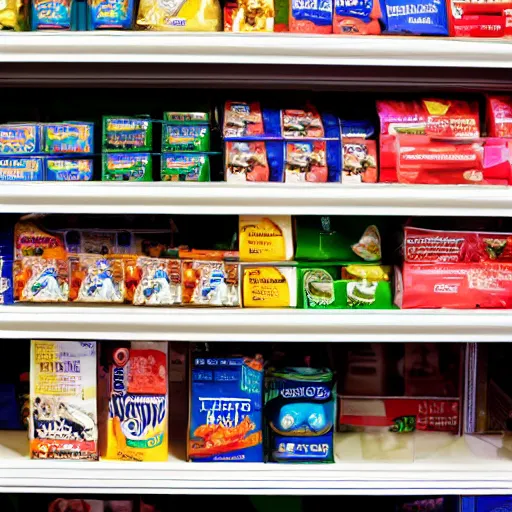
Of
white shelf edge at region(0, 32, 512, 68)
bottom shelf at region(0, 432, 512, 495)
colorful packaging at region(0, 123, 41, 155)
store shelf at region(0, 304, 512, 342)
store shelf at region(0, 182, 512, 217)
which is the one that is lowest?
bottom shelf at region(0, 432, 512, 495)

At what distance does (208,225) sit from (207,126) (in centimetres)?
40

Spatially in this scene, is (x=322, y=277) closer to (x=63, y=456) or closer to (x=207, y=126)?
(x=207, y=126)

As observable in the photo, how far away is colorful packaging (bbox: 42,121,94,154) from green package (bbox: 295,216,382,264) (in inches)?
23.0

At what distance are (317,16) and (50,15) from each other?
0.67 m

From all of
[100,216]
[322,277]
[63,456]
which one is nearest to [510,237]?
[322,277]

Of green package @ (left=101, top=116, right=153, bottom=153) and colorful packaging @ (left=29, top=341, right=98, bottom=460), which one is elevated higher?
green package @ (left=101, top=116, right=153, bottom=153)

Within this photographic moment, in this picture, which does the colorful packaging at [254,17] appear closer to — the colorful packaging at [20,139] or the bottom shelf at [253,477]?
the colorful packaging at [20,139]

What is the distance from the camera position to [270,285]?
1.72m

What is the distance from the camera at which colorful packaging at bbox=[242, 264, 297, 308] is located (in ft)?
5.64

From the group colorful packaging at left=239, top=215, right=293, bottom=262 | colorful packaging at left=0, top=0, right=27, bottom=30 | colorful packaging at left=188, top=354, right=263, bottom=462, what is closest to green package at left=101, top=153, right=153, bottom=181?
colorful packaging at left=239, top=215, right=293, bottom=262

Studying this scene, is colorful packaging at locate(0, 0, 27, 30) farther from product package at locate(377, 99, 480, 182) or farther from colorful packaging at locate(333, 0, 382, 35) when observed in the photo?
product package at locate(377, 99, 480, 182)

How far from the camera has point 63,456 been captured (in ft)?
5.57

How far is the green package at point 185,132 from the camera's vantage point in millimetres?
1710

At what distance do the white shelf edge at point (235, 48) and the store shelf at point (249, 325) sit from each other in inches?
24.2
